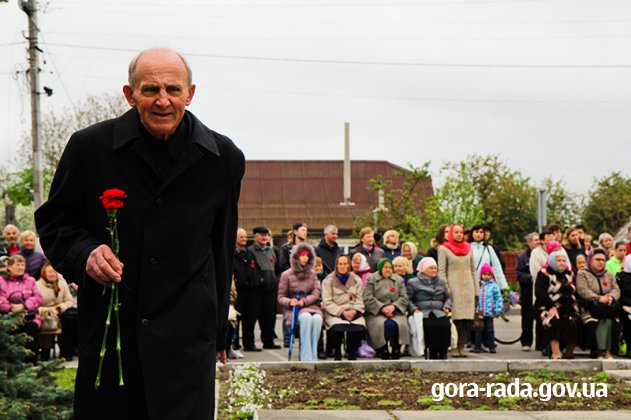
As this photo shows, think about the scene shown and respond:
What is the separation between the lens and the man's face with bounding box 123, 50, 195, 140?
414 centimetres

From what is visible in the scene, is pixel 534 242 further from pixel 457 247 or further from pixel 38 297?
pixel 38 297

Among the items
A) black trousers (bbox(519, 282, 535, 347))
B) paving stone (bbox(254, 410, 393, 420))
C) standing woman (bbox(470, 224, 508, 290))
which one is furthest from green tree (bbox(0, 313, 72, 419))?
black trousers (bbox(519, 282, 535, 347))

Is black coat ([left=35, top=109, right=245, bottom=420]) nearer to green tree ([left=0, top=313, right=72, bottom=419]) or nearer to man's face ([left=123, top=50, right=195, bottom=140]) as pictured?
man's face ([left=123, top=50, right=195, bottom=140])

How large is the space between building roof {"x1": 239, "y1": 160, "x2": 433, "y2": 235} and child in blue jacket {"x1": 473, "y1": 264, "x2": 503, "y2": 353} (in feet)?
139

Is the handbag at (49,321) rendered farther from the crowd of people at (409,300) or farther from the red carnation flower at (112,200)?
the red carnation flower at (112,200)

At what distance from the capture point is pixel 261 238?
18.6 metres

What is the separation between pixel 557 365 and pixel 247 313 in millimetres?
6613

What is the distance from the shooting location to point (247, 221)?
62250 mm

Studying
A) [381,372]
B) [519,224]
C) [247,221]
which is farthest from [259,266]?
[247,221]

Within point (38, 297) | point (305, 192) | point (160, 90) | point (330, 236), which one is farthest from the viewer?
point (305, 192)

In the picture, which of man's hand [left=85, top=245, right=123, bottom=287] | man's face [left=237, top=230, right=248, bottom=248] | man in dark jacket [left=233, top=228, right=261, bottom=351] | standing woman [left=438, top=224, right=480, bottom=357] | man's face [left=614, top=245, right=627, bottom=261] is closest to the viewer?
man's hand [left=85, top=245, right=123, bottom=287]

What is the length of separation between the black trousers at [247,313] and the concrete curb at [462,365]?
504 centimetres

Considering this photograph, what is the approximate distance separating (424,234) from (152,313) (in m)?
32.0

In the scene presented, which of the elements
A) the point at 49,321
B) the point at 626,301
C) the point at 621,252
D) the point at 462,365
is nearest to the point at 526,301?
the point at 621,252
